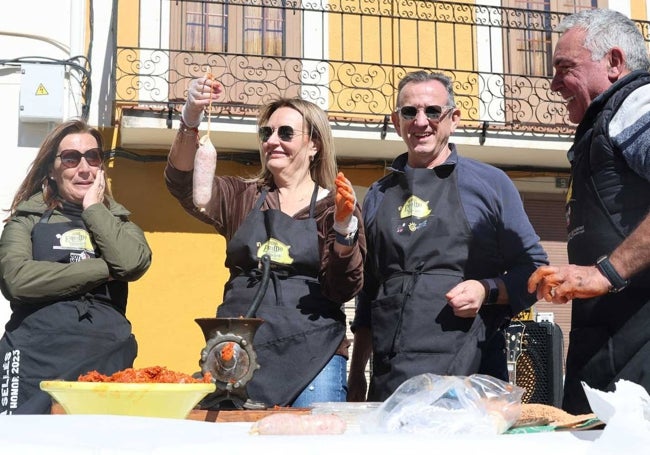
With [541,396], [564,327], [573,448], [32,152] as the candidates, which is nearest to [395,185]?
[573,448]

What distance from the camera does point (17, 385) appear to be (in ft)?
10.3

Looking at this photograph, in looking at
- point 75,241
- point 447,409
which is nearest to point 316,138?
point 75,241

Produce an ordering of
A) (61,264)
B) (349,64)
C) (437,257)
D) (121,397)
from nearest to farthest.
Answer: (121,397) → (437,257) → (61,264) → (349,64)

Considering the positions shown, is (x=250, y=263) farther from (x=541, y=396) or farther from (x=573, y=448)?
(x=541, y=396)

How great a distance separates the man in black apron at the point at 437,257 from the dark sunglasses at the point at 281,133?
381 mm

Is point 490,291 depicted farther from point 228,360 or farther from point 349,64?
point 349,64

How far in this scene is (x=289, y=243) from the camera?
2945 millimetres

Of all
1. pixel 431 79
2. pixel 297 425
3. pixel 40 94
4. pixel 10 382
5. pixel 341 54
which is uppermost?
pixel 341 54

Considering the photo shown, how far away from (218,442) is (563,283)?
3.79 ft

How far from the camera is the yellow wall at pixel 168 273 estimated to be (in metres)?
9.80

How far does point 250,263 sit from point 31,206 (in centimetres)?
95

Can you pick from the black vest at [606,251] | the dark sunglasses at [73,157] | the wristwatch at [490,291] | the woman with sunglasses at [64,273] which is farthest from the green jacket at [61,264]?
the black vest at [606,251]

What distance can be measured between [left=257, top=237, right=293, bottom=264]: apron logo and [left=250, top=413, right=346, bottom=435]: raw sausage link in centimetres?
143

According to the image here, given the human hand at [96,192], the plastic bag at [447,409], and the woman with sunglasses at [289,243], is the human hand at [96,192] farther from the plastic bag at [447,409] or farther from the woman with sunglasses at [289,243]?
the plastic bag at [447,409]
